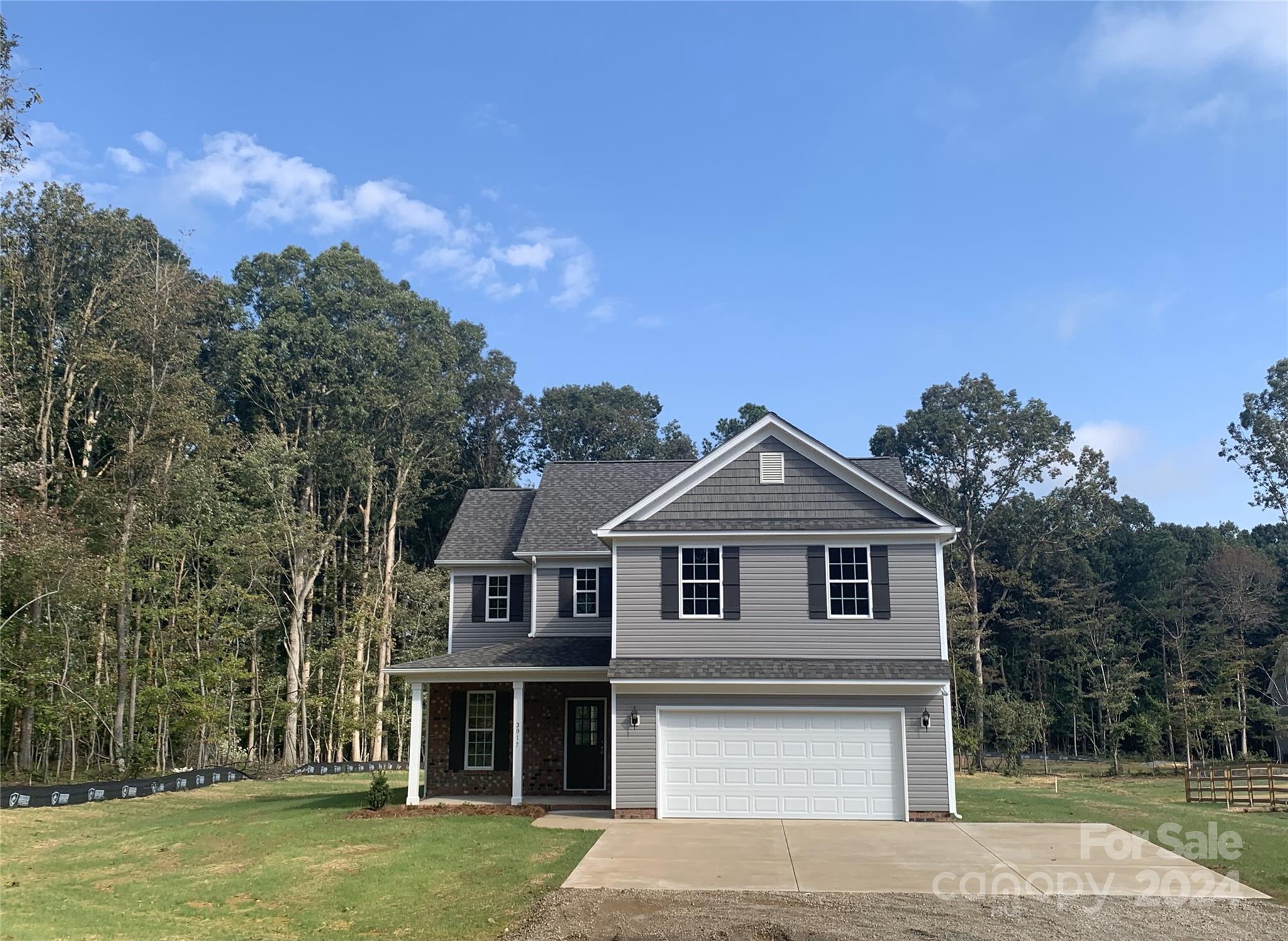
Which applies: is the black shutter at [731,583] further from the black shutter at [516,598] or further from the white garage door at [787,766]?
the black shutter at [516,598]

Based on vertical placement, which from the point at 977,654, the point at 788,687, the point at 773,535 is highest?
the point at 773,535

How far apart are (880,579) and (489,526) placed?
980cm

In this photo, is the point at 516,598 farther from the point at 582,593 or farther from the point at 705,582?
the point at 705,582

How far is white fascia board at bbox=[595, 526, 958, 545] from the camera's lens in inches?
664

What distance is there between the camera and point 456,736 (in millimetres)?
19547

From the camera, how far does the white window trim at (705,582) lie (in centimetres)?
1712

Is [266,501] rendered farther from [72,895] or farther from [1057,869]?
[1057,869]

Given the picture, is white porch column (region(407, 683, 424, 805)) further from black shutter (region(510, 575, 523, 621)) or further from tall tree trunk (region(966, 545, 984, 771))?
tall tree trunk (region(966, 545, 984, 771))

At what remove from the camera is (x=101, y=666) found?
26797mm

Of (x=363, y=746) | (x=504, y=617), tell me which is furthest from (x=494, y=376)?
(x=504, y=617)

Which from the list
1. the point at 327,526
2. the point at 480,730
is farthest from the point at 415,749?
the point at 327,526

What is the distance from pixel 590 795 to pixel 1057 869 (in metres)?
9.63

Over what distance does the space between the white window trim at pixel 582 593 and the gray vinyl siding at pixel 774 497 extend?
338 cm

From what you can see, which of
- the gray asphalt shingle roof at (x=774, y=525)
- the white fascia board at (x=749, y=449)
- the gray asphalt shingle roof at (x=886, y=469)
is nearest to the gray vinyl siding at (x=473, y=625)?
the white fascia board at (x=749, y=449)
